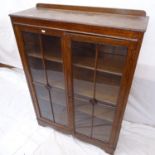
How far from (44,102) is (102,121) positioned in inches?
21.1

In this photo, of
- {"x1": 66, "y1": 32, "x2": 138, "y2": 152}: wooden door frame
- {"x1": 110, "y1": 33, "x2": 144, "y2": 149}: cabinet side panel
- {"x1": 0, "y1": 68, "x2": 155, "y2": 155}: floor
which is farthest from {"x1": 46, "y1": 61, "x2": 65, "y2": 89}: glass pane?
{"x1": 0, "y1": 68, "x2": 155, "y2": 155}: floor

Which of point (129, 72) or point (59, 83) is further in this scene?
point (59, 83)

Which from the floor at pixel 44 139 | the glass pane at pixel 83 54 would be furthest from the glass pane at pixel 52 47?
the floor at pixel 44 139

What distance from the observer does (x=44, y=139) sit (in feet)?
4.96

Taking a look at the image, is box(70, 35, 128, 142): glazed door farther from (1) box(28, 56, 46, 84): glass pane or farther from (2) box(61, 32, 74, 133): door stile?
(1) box(28, 56, 46, 84): glass pane

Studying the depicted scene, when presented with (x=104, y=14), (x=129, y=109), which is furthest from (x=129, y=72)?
(x=129, y=109)

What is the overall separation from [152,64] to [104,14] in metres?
0.54

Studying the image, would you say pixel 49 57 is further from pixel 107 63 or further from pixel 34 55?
pixel 107 63

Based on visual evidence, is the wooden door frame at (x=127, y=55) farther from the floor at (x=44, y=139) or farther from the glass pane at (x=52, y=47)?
the floor at (x=44, y=139)

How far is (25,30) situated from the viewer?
3.19 feet

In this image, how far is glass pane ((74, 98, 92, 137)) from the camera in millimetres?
1169

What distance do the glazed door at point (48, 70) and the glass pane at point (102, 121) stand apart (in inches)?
10.4

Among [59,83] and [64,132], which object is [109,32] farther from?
[64,132]

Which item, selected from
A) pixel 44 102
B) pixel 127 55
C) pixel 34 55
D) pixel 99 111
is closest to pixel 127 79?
pixel 127 55
